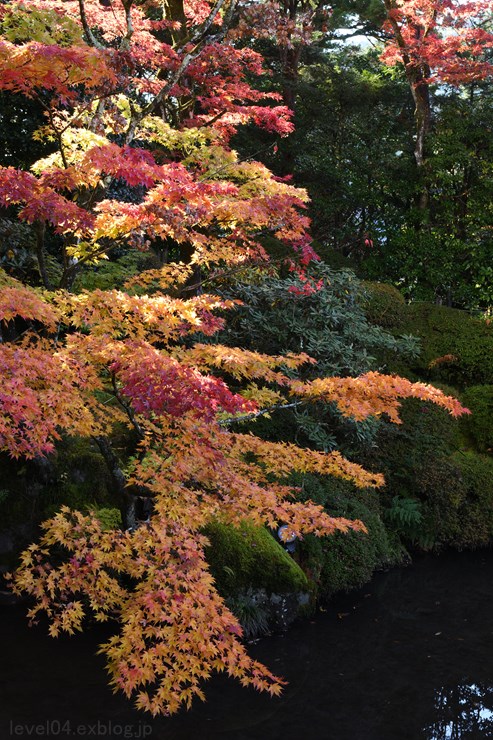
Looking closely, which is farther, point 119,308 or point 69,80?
point 69,80

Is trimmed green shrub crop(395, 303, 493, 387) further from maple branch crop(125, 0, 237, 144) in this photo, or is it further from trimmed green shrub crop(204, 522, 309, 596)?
maple branch crop(125, 0, 237, 144)

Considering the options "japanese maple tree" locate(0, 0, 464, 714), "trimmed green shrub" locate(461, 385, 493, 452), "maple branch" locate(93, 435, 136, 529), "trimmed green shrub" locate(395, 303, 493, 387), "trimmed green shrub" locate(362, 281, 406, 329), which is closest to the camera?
"japanese maple tree" locate(0, 0, 464, 714)

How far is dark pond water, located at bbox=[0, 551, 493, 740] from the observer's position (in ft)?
17.6

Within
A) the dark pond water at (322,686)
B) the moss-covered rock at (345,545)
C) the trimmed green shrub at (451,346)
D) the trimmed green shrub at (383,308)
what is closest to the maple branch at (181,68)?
the moss-covered rock at (345,545)

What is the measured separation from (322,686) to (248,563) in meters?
1.42

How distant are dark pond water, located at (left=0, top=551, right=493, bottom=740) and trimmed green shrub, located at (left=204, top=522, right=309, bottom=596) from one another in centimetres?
52

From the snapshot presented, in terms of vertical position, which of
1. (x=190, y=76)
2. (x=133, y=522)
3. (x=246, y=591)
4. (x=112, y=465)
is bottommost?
(x=246, y=591)

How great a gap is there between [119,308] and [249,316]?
14.5 feet

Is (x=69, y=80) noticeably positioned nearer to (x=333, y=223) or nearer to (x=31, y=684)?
(x=31, y=684)

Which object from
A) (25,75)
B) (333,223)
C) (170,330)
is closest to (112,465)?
(170,330)

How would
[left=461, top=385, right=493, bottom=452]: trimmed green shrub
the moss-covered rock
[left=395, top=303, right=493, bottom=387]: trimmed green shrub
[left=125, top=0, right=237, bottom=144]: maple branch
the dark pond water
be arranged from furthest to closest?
[left=395, top=303, right=493, bottom=387]: trimmed green shrub
[left=461, top=385, right=493, bottom=452]: trimmed green shrub
the moss-covered rock
[left=125, top=0, right=237, bottom=144]: maple branch
the dark pond water

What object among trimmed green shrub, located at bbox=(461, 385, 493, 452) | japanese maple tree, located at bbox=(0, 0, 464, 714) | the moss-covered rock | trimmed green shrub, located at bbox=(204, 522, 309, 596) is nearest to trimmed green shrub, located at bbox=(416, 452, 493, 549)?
the moss-covered rock

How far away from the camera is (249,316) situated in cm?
991

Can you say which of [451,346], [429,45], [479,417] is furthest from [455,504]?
[429,45]
